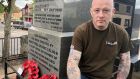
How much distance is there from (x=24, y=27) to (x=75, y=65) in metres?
41.8

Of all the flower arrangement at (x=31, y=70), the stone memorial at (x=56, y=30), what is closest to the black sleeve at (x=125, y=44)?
the stone memorial at (x=56, y=30)

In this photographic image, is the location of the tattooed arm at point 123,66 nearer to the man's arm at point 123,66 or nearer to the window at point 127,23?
the man's arm at point 123,66

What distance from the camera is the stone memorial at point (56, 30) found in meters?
3.40

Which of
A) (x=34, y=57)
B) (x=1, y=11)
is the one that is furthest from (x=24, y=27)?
(x=34, y=57)

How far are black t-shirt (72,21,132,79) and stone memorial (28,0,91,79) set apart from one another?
0.60 meters

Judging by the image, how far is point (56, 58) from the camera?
348 centimetres

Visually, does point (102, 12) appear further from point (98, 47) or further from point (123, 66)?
point (123, 66)

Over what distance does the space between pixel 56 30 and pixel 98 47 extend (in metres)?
0.98

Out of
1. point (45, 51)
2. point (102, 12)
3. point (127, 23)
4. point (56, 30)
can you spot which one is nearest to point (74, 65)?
point (102, 12)

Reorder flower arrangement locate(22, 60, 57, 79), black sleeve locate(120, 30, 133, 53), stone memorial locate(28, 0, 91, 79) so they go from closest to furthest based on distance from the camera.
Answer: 1. black sleeve locate(120, 30, 133, 53)
2. stone memorial locate(28, 0, 91, 79)
3. flower arrangement locate(22, 60, 57, 79)

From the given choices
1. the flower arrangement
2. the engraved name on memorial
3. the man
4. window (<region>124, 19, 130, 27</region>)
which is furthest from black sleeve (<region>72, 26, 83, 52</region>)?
window (<region>124, 19, 130, 27</region>)

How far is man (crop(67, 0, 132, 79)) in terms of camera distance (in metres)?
2.66

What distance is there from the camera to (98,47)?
2.77 meters

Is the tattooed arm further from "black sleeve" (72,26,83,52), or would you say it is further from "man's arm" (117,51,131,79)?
"black sleeve" (72,26,83,52)
